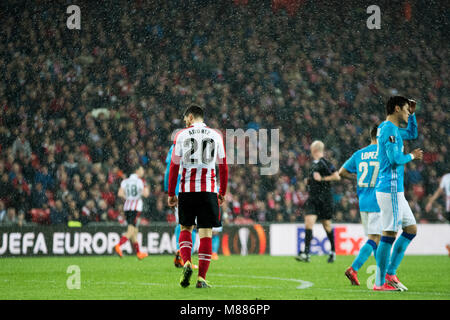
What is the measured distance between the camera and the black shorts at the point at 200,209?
7.67 metres

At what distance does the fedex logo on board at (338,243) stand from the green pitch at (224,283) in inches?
194

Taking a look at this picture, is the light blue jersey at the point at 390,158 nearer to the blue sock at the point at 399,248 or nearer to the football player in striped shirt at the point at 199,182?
the blue sock at the point at 399,248

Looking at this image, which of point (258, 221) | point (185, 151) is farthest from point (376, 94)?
point (185, 151)

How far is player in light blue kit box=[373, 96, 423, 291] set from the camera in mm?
7127

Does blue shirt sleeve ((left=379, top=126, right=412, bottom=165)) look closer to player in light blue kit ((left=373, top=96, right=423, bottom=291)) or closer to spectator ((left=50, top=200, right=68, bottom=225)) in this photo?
player in light blue kit ((left=373, top=96, right=423, bottom=291))

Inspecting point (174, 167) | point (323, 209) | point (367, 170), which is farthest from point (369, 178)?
point (323, 209)

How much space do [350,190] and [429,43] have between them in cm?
763

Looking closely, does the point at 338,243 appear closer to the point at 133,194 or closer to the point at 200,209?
the point at 133,194

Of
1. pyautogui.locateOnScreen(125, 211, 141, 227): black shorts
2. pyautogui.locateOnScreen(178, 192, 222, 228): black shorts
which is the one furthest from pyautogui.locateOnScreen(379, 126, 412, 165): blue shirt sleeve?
pyautogui.locateOnScreen(125, 211, 141, 227): black shorts

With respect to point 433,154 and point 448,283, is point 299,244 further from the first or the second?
point 448,283

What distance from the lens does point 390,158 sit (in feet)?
23.4

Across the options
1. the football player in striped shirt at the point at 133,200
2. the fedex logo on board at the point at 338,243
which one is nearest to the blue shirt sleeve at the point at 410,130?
the football player in striped shirt at the point at 133,200

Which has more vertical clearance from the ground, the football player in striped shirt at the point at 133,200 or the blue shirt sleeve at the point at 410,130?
the blue shirt sleeve at the point at 410,130

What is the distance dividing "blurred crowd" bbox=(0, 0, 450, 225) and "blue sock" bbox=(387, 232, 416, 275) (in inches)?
435
